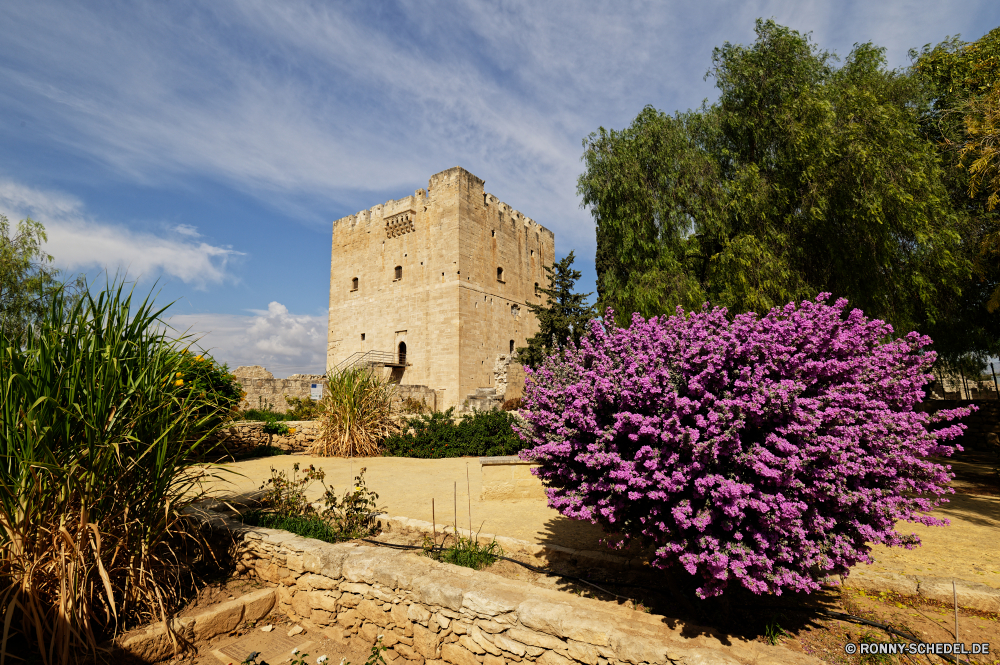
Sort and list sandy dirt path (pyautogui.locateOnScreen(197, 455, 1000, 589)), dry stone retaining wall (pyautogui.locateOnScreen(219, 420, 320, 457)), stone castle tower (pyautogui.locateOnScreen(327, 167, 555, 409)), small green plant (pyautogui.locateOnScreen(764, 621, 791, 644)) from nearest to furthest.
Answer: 1. small green plant (pyautogui.locateOnScreen(764, 621, 791, 644))
2. sandy dirt path (pyautogui.locateOnScreen(197, 455, 1000, 589))
3. dry stone retaining wall (pyautogui.locateOnScreen(219, 420, 320, 457))
4. stone castle tower (pyautogui.locateOnScreen(327, 167, 555, 409))

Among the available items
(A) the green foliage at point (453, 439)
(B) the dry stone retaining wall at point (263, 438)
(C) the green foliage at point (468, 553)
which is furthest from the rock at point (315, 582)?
(B) the dry stone retaining wall at point (263, 438)

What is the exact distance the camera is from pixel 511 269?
1001 inches

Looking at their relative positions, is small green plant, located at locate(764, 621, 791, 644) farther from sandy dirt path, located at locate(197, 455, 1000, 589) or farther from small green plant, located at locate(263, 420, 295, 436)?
small green plant, located at locate(263, 420, 295, 436)

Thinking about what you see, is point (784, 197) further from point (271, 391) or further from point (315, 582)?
point (271, 391)

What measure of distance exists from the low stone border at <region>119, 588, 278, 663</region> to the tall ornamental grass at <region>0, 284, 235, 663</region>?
0.09 meters

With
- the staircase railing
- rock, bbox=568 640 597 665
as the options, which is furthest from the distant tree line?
the staircase railing

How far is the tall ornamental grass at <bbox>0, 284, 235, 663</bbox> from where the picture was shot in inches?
112

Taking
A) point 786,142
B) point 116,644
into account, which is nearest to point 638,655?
point 116,644

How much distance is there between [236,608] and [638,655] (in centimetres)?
298

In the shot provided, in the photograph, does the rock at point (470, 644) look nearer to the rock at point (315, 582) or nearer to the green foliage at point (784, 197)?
the rock at point (315, 582)

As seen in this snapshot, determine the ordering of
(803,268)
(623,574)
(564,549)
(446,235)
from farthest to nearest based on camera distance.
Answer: (446,235) < (803,268) < (564,549) < (623,574)

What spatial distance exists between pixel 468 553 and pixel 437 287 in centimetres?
1897

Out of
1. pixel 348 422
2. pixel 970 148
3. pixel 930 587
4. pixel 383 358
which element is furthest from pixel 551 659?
pixel 383 358

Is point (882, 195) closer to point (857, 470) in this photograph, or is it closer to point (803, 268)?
point (803, 268)
